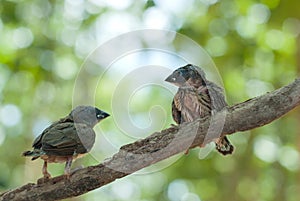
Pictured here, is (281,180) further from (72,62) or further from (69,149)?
(69,149)

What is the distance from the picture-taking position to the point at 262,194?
6066mm

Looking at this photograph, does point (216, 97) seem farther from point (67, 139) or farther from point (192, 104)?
point (67, 139)

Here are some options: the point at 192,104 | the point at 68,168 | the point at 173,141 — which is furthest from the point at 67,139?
the point at 192,104

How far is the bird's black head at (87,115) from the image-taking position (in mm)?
2617

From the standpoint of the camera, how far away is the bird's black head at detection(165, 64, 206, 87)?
2619 mm

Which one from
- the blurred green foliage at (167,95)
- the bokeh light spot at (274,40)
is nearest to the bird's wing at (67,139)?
the blurred green foliage at (167,95)

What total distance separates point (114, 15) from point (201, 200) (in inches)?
78.9

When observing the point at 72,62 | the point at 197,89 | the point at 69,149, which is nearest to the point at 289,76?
the point at 72,62

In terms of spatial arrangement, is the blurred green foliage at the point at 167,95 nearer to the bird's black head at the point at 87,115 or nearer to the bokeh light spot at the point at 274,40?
the bokeh light spot at the point at 274,40

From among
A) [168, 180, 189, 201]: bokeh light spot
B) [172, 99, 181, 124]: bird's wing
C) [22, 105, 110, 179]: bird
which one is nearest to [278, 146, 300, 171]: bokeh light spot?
[168, 180, 189, 201]: bokeh light spot

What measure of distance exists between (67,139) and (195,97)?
0.55 metres

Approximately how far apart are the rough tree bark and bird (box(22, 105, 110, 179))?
2.7 inches

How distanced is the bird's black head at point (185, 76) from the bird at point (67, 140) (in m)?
0.31

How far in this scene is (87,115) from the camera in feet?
8.65
